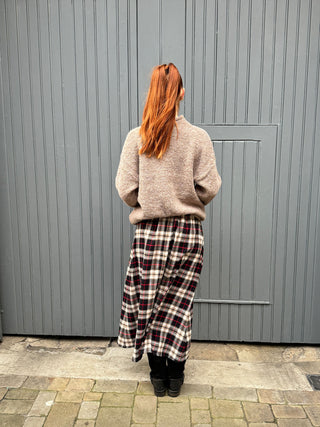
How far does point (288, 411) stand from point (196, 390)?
0.53 meters

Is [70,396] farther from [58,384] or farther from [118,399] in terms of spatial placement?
[118,399]

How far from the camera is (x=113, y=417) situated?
2086 millimetres

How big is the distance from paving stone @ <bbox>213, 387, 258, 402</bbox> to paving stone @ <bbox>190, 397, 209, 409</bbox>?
0.29 feet

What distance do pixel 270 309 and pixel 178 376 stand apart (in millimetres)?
943

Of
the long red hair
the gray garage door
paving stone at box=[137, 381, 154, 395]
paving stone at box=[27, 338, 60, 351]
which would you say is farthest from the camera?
paving stone at box=[27, 338, 60, 351]

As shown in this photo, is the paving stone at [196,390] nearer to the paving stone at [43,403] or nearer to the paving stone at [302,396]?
the paving stone at [302,396]

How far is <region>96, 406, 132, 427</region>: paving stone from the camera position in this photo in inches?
80.4

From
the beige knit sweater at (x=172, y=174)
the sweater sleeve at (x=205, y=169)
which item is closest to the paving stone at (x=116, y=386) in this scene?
the beige knit sweater at (x=172, y=174)

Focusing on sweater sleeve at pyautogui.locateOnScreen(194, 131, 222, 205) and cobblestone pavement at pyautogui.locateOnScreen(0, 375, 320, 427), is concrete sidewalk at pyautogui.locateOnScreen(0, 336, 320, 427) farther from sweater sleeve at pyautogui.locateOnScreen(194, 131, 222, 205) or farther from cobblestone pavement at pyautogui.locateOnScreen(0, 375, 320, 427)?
sweater sleeve at pyautogui.locateOnScreen(194, 131, 222, 205)

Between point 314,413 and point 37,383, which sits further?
point 37,383

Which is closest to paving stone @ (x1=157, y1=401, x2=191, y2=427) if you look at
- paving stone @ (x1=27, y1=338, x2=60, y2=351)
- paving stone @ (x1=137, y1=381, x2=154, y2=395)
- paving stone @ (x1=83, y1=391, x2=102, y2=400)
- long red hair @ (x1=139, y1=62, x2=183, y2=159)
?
paving stone @ (x1=137, y1=381, x2=154, y2=395)

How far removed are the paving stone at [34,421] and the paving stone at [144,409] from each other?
490mm

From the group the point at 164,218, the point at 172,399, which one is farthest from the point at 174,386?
the point at 164,218

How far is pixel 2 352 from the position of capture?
9.14 feet
